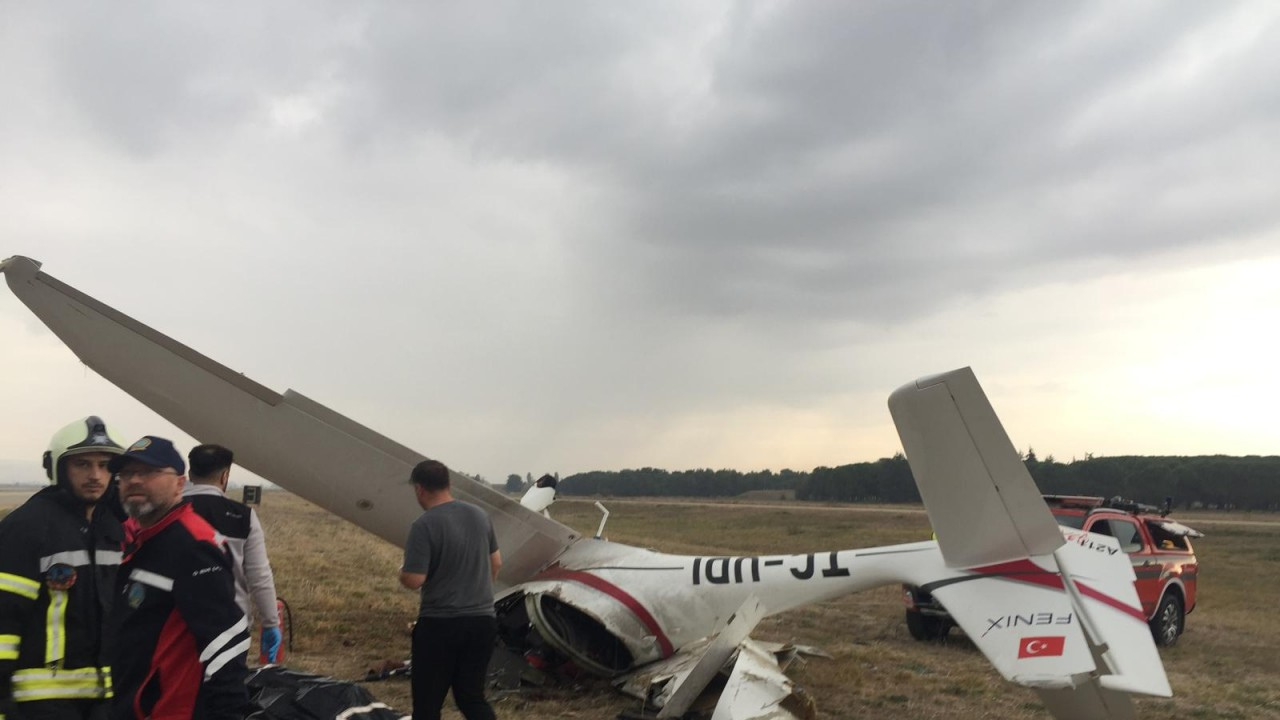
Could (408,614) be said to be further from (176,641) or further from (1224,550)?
(1224,550)

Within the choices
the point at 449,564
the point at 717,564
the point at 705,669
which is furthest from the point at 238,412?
the point at 705,669

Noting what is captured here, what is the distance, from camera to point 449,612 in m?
4.43

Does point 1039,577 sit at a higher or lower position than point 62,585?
lower

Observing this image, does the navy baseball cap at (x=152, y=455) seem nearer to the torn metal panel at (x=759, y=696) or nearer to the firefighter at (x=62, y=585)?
the firefighter at (x=62, y=585)

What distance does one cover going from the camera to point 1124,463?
242 ft

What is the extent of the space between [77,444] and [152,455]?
0.34 meters

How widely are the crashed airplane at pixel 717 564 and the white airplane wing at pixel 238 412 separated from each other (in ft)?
0.04

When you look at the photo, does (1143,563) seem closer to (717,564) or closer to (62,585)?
(717,564)

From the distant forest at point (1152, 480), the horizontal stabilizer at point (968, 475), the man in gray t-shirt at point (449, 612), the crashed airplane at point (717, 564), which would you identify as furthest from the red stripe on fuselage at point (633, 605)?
the distant forest at point (1152, 480)

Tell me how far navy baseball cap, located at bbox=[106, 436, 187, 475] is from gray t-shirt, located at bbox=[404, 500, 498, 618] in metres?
1.61

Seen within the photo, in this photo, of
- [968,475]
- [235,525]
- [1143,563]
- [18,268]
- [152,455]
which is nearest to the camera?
[152,455]

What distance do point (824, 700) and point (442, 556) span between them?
14.8 ft

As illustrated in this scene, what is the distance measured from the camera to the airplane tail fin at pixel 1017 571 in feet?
16.4

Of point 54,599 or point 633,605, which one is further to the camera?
point 633,605
